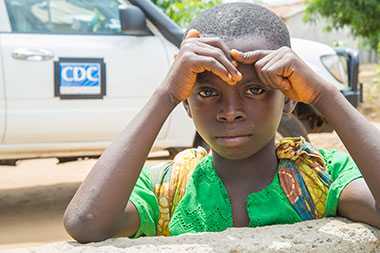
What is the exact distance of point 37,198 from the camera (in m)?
6.61

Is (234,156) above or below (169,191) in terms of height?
above

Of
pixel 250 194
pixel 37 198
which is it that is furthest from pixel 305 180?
pixel 37 198

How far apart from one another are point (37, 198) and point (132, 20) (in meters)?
2.30

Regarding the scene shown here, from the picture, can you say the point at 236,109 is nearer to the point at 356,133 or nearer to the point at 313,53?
the point at 356,133

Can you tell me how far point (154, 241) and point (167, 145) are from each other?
3.94 m

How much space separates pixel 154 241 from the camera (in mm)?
1574

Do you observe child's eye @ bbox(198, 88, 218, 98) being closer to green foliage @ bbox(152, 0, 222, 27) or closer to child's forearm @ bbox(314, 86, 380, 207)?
child's forearm @ bbox(314, 86, 380, 207)

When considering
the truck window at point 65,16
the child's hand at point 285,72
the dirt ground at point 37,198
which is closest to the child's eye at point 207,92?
the child's hand at point 285,72

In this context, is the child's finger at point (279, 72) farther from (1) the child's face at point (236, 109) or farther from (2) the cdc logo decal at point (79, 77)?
(2) the cdc logo decal at point (79, 77)

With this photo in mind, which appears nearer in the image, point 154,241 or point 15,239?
point 154,241

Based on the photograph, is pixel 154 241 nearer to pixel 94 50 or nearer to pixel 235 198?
pixel 235 198

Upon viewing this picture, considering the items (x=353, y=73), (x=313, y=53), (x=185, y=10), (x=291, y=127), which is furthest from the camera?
(x=185, y=10)

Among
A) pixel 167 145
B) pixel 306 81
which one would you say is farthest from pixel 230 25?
pixel 167 145

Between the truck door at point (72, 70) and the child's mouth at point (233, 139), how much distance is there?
3381 millimetres
